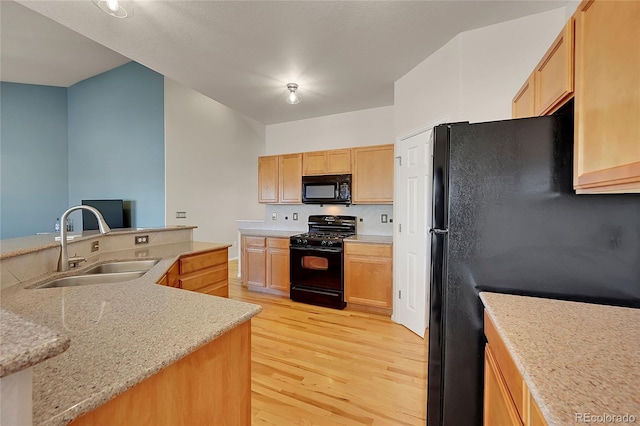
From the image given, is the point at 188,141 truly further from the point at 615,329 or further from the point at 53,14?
the point at 615,329

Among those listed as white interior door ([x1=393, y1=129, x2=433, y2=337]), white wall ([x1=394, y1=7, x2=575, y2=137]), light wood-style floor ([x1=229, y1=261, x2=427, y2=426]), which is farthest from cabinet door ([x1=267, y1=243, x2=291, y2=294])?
white wall ([x1=394, y1=7, x2=575, y2=137])

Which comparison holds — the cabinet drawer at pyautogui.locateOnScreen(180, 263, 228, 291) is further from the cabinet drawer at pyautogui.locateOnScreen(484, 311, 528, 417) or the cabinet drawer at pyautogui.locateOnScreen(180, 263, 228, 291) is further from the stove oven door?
the cabinet drawer at pyautogui.locateOnScreen(484, 311, 528, 417)

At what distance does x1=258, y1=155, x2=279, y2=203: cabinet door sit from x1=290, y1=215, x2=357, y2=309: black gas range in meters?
0.94

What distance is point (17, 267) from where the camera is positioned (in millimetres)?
1345

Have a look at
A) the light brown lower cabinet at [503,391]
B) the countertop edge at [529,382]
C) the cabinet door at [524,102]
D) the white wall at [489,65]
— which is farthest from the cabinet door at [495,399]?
the white wall at [489,65]

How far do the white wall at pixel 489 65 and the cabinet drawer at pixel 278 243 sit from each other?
2340 mm

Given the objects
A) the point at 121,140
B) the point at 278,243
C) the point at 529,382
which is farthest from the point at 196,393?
the point at 121,140

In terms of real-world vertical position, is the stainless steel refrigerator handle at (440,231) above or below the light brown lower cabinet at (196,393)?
above

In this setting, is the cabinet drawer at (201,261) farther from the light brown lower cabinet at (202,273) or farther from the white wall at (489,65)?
the white wall at (489,65)

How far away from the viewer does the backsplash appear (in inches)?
142

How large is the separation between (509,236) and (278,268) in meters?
2.99

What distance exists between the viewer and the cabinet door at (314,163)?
12.2 feet

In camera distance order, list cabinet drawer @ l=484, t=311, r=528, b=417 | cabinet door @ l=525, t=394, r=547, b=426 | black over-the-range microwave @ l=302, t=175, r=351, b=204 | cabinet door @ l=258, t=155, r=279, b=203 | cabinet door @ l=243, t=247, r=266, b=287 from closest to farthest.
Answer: cabinet door @ l=525, t=394, r=547, b=426, cabinet drawer @ l=484, t=311, r=528, b=417, black over-the-range microwave @ l=302, t=175, r=351, b=204, cabinet door @ l=243, t=247, r=266, b=287, cabinet door @ l=258, t=155, r=279, b=203

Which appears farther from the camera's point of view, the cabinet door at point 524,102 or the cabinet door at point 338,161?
the cabinet door at point 338,161
